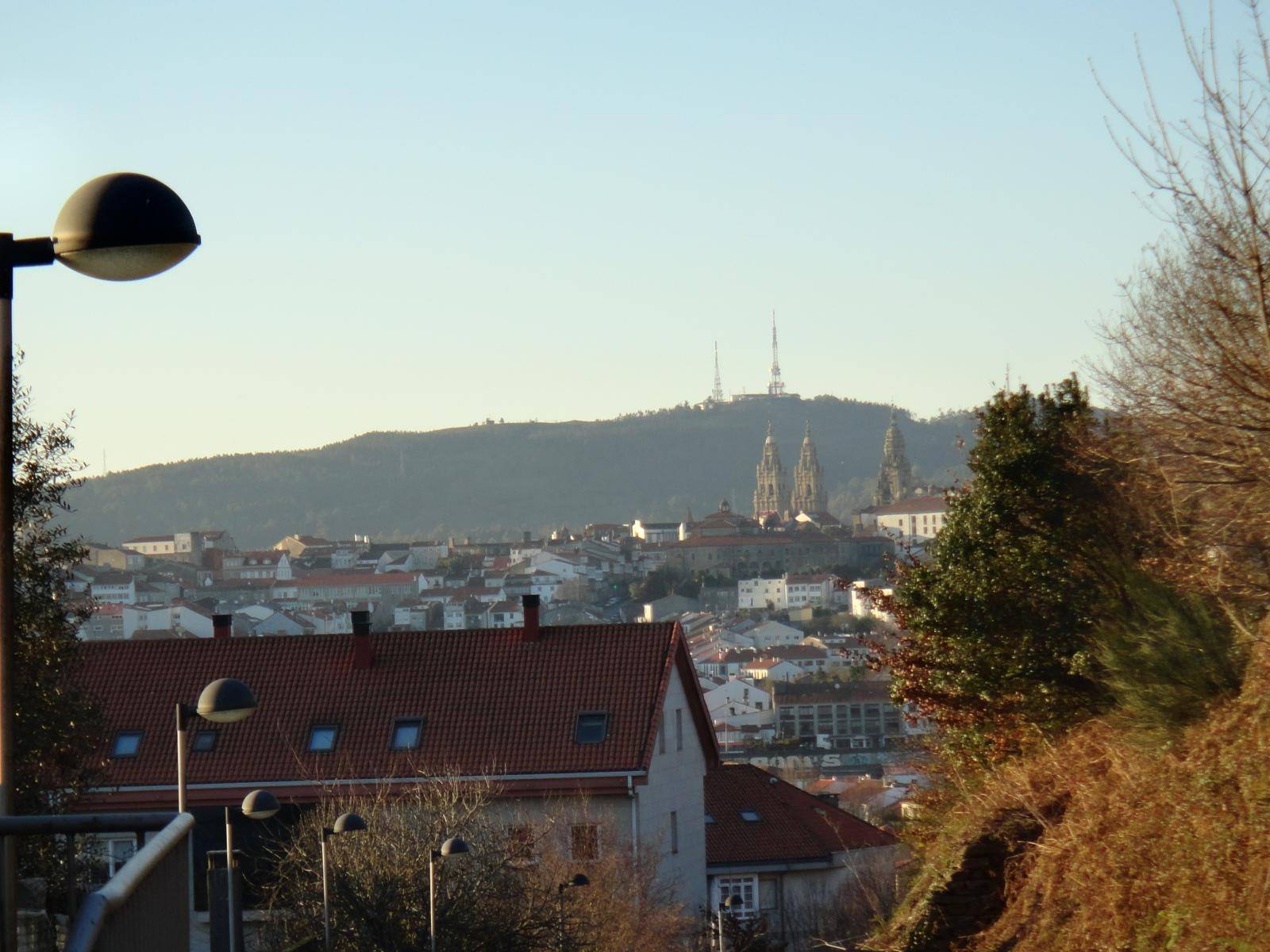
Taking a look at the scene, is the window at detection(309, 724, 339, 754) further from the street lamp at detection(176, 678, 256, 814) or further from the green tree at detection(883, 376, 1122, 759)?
the street lamp at detection(176, 678, 256, 814)

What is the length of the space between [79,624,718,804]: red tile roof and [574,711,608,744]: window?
123mm

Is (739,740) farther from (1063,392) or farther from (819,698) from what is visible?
(1063,392)

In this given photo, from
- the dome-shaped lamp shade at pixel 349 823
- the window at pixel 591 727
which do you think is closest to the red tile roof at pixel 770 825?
the window at pixel 591 727

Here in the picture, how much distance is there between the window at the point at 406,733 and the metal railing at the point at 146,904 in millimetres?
22573

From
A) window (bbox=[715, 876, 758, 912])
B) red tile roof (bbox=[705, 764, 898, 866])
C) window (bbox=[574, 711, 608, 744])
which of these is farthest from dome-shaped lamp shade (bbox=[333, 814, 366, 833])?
red tile roof (bbox=[705, 764, 898, 866])

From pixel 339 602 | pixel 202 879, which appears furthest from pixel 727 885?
pixel 339 602

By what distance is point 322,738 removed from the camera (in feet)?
87.8

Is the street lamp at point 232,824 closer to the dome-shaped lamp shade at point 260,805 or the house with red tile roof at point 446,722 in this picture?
the dome-shaped lamp shade at point 260,805

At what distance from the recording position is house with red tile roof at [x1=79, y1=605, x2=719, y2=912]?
83.0 ft

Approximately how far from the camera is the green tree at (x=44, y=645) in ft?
53.4

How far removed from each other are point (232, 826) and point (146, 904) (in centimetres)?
832

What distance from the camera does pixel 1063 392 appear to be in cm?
1537

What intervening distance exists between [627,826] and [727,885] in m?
5.75

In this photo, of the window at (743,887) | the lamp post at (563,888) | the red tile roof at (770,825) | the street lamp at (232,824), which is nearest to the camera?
the street lamp at (232,824)
